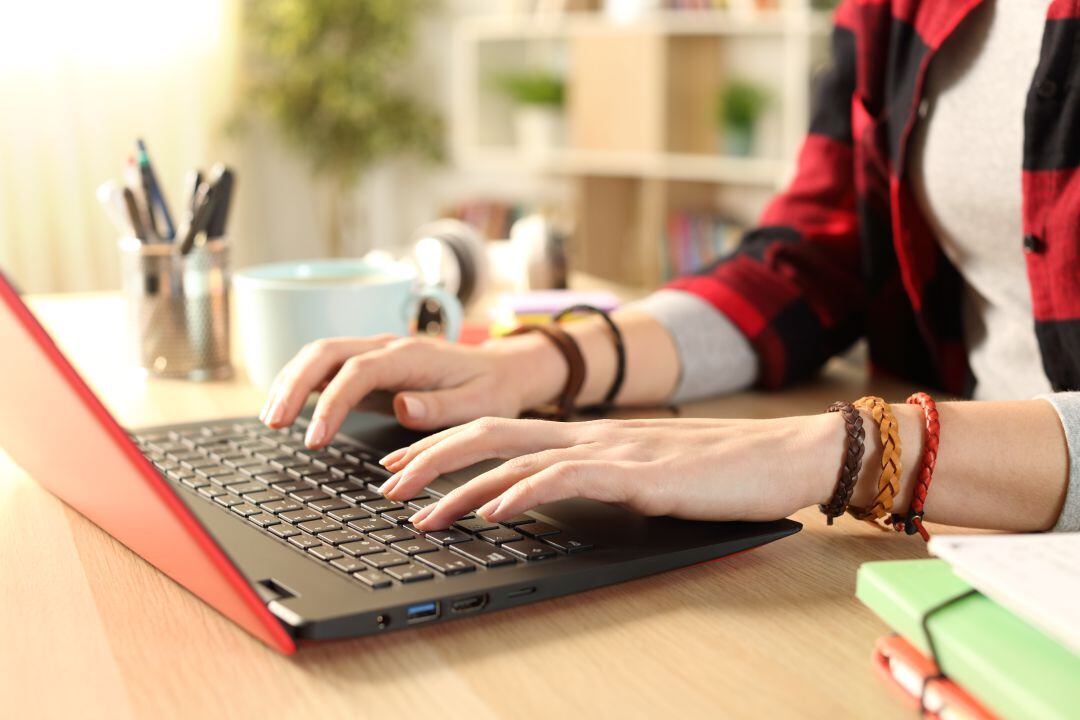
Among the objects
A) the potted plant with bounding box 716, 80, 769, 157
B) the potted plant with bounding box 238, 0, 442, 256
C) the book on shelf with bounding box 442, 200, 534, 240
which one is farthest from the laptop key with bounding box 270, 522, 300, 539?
the book on shelf with bounding box 442, 200, 534, 240

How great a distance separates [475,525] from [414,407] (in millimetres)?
201

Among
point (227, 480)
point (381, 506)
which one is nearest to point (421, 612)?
point (381, 506)

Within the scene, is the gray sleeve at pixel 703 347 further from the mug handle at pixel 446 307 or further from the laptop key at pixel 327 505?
the laptop key at pixel 327 505

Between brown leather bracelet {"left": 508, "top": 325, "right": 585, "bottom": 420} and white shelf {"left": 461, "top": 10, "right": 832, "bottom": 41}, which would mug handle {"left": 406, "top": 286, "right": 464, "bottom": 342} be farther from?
white shelf {"left": 461, "top": 10, "right": 832, "bottom": 41}

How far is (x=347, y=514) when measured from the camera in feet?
1.95

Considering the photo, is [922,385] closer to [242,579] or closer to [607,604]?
[607,604]

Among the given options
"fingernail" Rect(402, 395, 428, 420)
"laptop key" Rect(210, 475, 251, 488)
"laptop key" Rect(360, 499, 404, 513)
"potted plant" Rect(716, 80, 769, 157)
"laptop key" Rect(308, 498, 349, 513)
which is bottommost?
"laptop key" Rect(210, 475, 251, 488)

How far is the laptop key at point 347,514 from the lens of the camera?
0.59m

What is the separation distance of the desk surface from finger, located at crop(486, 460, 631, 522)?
5 cm

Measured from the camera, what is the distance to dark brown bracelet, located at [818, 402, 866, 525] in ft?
1.97

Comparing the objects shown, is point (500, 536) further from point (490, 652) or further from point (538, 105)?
point (538, 105)

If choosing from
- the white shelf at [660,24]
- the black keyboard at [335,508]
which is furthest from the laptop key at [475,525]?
the white shelf at [660,24]

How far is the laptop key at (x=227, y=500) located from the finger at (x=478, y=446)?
0.08 meters

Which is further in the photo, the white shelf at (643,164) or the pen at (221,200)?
the white shelf at (643,164)
